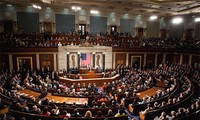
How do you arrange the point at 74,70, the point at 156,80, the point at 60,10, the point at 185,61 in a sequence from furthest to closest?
the point at 60,10
the point at 185,61
the point at 74,70
the point at 156,80

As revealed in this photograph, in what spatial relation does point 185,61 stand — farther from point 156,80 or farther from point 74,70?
point 74,70

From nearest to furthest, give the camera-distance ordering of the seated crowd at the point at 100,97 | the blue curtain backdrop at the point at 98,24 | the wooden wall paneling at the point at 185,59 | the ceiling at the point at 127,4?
the seated crowd at the point at 100,97 → the ceiling at the point at 127,4 → the wooden wall paneling at the point at 185,59 → the blue curtain backdrop at the point at 98,24

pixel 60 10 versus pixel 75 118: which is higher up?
pixel 60 10

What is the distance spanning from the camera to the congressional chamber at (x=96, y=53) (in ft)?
38.1

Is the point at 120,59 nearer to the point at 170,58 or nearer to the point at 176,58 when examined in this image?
the point at 170,58

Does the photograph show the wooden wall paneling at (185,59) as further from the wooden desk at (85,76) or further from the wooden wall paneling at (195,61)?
the wooden desk at (85,76)

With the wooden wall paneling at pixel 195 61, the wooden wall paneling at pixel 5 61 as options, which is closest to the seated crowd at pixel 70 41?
the wooden wall paneling at pixel 5 61

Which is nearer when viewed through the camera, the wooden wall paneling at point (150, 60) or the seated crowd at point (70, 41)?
the seated crowd at point (70, 41)

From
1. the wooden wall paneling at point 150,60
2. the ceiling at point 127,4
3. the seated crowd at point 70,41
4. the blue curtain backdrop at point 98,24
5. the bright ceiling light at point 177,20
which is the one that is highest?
the ceiling at point 127,4

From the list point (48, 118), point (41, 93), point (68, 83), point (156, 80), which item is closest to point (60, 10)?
point (68, 83)

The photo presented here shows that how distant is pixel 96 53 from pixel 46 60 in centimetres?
617

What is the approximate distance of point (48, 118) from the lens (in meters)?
6.52

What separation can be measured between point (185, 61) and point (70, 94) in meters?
17.2

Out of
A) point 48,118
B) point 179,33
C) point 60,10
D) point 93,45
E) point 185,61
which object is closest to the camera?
point 48,118
